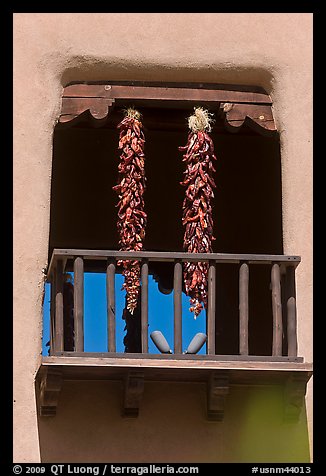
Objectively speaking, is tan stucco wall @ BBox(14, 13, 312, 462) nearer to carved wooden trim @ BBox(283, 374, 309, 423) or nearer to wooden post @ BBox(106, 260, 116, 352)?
carved wooden trim @ BBox(283, 374, 309, 423)

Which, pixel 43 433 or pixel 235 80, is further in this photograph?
pixel 235 80

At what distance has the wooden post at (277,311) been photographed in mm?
14219

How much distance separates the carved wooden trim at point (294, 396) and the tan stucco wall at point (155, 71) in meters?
0.14

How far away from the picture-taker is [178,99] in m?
15.3

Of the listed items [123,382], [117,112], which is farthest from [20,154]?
[123,382]

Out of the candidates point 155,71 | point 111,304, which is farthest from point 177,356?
point 155,71

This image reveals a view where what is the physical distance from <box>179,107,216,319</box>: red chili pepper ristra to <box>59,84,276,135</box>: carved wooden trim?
225 mm

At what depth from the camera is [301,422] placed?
574 inches

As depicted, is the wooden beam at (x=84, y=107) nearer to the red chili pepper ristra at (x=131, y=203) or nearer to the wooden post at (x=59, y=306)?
the red chili pepper ristra at (x=131, y=203)

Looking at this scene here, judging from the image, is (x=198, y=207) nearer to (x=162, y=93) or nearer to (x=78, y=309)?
(x=162, y=93)

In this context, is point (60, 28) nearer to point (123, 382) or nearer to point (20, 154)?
point (20, 154)

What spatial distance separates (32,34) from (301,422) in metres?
3.87

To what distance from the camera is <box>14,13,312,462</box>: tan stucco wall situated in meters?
14.8

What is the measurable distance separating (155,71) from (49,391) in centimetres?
293
